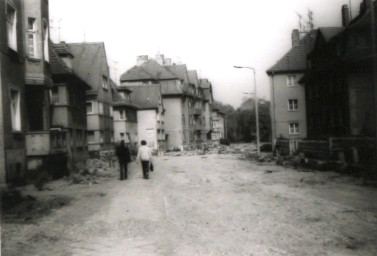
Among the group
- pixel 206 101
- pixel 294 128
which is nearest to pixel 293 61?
pixel 294 128

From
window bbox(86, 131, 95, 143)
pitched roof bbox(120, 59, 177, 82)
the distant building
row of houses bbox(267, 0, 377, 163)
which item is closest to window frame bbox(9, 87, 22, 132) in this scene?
row of houses bbox(267, 0, 377, 163)

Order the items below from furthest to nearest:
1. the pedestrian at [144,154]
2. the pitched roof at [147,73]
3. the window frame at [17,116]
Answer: the pitched roof at [147,73], the pedestrian at [144,154], the window frame at [17,116]

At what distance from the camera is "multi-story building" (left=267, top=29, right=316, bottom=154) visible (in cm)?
4669

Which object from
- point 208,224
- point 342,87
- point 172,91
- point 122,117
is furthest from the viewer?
point 172,91

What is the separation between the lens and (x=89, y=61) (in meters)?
37.3

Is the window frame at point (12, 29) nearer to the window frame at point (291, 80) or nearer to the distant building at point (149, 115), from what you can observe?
the window frame at point (291, 80)

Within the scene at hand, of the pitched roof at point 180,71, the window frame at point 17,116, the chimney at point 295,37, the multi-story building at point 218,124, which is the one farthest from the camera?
the multi-story building at point 218,124

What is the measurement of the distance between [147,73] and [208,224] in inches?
2309

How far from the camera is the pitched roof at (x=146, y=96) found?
5723cm

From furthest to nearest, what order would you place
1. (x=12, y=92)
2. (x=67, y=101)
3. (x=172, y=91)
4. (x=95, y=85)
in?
1. (x=172, y=91)
2. (x=95, y=85)
3. (x=67, y=101)
4. (x=12, y=92)

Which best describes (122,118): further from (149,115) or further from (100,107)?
(100,107)

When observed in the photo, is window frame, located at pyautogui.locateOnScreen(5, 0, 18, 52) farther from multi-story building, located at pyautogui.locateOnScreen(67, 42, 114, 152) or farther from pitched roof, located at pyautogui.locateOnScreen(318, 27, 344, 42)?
pitched roof, located at pyautogui.locateOnScreen(318, 27, 344, 42)

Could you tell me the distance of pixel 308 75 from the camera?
39906 mm

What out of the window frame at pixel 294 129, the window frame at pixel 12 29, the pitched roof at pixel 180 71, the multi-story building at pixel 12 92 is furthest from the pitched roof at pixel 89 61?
the pitched roof at pixel 180 71
